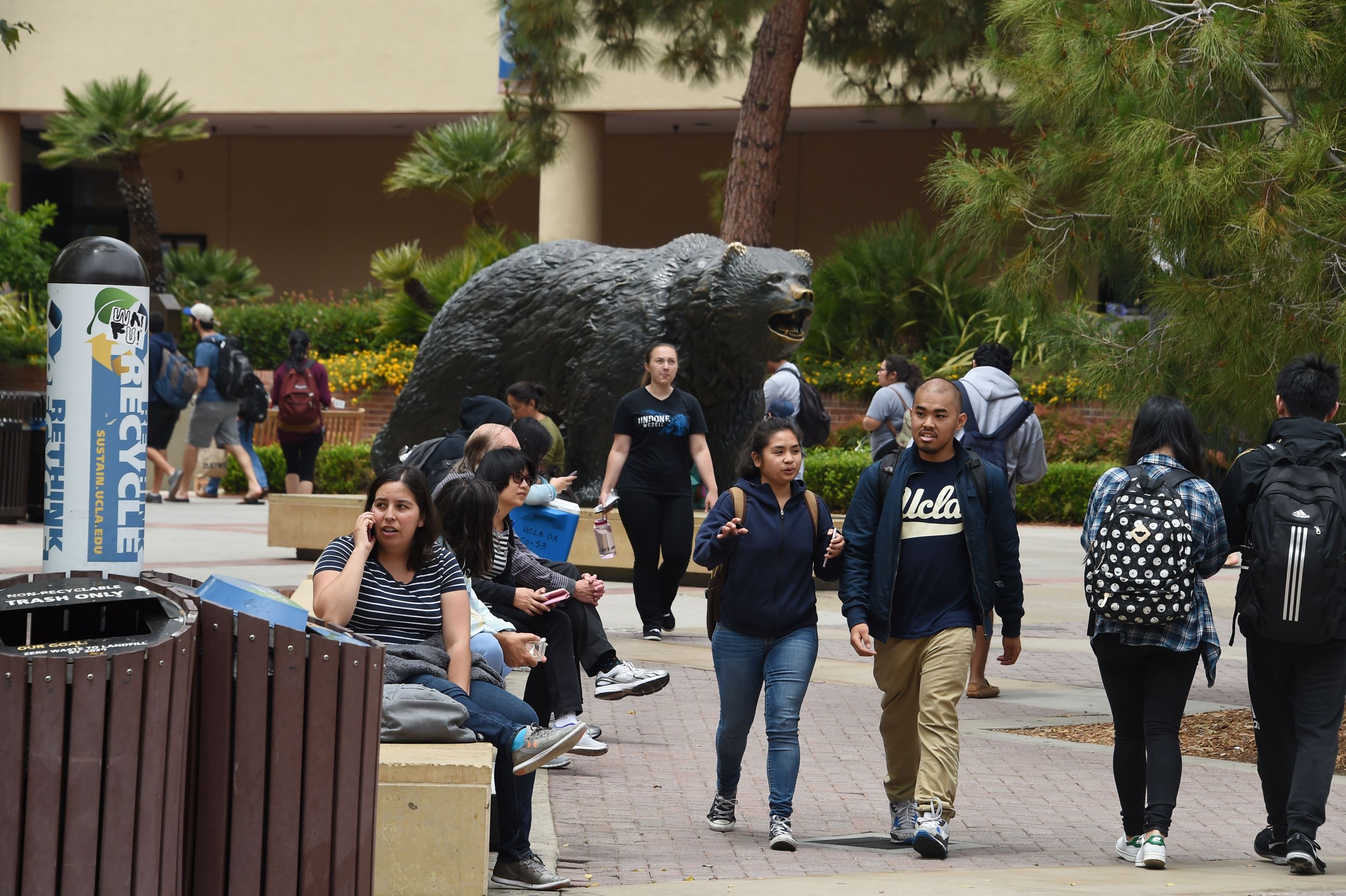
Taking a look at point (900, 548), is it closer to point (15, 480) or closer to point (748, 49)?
point (15, 480)

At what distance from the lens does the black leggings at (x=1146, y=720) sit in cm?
559

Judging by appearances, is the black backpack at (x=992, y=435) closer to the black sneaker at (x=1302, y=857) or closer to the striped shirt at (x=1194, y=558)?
the striped shirt at (x=1194, y=558)

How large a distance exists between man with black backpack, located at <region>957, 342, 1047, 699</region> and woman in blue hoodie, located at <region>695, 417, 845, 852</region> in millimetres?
2950

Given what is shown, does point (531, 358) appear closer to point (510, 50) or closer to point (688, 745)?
point (688, 745)

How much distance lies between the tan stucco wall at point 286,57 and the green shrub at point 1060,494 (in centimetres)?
1026

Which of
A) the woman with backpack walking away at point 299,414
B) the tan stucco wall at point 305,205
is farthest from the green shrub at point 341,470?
the tan stucco wall at point 305,205

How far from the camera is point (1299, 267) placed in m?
6.69

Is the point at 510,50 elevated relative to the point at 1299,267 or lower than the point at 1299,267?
elevated

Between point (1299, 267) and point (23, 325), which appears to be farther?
point (23, 325)

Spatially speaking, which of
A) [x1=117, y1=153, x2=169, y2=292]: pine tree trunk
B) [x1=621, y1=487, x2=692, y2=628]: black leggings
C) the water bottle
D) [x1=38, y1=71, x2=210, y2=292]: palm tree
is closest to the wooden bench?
[x1=38, y1=71, x2=210, y2=292]: palm tree

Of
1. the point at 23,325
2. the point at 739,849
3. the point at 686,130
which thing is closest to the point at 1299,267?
the point at 739,849

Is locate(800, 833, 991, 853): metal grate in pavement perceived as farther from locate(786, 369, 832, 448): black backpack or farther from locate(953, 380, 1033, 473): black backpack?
locate(786, 369, 832, 448): black backpack

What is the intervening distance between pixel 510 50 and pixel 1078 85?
38.8ft

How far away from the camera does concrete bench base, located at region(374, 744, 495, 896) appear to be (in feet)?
15.2
